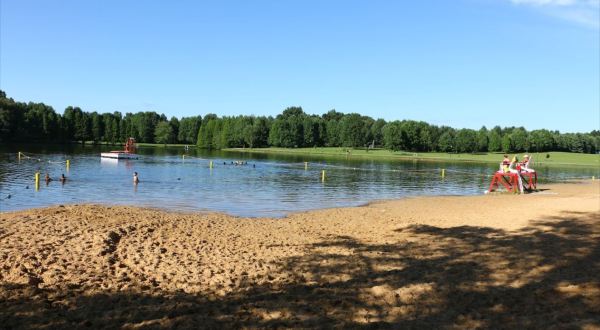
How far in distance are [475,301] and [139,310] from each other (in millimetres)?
5651

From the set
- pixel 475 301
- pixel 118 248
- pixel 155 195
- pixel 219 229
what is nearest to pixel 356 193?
pixel 155 195

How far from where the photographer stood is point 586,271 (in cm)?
897

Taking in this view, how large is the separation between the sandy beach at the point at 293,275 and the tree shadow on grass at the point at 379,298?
0.03 meters

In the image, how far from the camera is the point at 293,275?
10.1 metres

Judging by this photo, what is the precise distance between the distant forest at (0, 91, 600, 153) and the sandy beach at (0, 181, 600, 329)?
140610 mm

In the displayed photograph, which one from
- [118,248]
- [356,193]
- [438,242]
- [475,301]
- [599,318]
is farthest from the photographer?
[356,193]

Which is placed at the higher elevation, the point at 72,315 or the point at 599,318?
the point at 599,318

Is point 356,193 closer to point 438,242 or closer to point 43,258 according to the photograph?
point 438,242

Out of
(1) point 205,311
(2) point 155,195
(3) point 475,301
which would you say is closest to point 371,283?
(3) point 475,301

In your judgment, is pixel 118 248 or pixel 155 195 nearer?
pixel 118 248

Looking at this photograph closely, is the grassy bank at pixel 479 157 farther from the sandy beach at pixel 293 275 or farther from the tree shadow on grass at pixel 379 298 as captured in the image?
the tree shadow on grass at pixel 379 298

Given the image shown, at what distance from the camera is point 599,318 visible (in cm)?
650

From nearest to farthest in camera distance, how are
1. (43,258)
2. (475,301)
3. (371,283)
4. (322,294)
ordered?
(475,301) < (322,294) < (371,283) < (43,258)

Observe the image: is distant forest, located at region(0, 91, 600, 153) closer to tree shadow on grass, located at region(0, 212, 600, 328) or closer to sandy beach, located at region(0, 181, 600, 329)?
sandy beach, located at region(0, 181, 600, 329)
